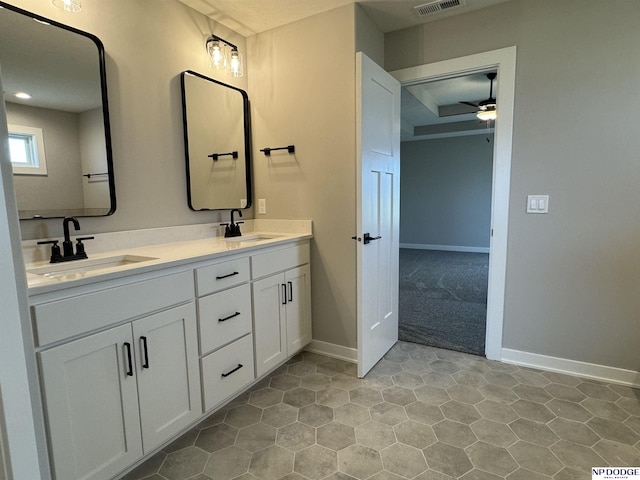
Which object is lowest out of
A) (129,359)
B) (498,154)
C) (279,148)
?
(129,359)

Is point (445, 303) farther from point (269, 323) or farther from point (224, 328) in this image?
point (224, 328)

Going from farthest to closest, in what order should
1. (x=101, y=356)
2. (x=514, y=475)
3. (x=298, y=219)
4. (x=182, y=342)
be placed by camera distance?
1. (x=298, y=219)
2. (x=182, y=342)
3. (x=514, y=475)
4. (x=101, y=356)

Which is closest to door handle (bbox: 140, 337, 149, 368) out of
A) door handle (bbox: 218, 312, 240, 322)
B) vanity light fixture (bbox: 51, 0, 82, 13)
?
door handle (bbox: 218, 312, 240, 322)

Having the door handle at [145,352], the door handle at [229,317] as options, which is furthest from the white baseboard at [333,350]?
the door handle at [145,352]

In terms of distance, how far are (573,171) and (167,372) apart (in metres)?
2.57

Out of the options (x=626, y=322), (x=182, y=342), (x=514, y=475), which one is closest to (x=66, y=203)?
(x=182, y=342)

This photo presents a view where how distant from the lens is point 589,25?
2037 mm

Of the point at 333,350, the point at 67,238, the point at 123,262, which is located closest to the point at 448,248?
the point at 333,350

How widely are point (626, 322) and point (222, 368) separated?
2.43 metres

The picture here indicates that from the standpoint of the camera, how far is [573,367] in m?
2.26

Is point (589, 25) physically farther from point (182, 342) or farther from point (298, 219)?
point (182, 342)

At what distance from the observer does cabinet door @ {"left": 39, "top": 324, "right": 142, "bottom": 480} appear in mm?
1179

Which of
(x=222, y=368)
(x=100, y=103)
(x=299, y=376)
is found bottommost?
(x=299, y=376)

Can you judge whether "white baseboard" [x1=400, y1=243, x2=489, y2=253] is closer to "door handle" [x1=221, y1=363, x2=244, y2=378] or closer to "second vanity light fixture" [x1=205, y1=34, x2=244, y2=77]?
"second vanity light fixture" [x1=205, y1=34, x2=244, y2=77]
